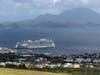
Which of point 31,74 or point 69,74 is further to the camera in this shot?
point 69,74

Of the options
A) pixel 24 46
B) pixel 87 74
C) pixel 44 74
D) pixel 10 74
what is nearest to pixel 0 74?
pixel 10 74

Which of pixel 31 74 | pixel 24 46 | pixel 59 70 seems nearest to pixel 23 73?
pixel 31 74

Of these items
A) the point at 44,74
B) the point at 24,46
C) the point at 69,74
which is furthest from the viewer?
the point at 24,46

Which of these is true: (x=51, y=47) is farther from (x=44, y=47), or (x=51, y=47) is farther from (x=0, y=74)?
(x=0, y=74)

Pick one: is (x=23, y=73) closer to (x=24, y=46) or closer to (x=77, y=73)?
(x=77, y=73)

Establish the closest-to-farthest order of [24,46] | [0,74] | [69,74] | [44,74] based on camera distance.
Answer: [0,74] → [44,74] → [69,74] → [24,46]

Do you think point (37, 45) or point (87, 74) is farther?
point (37, 45)

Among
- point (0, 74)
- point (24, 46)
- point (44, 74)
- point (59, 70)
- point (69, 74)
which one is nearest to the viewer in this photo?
point (0, 74)

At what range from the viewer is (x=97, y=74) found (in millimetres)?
29281

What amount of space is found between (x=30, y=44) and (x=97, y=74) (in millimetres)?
96988

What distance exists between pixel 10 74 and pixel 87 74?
18.1 ft

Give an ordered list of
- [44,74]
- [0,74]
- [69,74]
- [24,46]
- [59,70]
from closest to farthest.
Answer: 1. [0,74]
2. [44,74]
3. [69,74]
4. [59,70]
5. [24,46]

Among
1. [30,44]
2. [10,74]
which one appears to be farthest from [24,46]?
[10,74]

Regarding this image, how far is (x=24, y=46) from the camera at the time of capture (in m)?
123
